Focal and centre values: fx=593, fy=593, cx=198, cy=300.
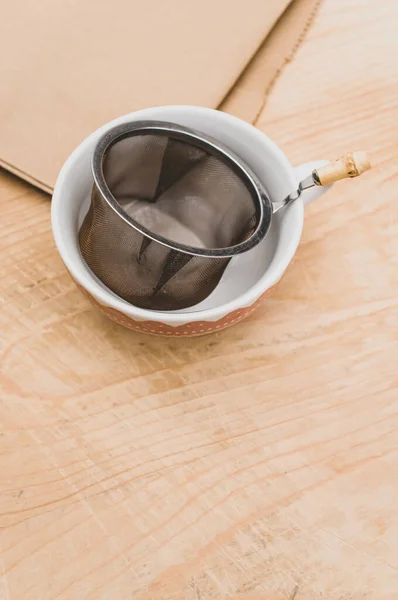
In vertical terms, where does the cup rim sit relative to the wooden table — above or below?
above

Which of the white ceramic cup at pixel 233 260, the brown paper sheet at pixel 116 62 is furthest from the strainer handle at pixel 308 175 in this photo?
the brown paper sheet at pixel 116 62

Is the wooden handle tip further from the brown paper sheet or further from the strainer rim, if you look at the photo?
the brown paper sheet

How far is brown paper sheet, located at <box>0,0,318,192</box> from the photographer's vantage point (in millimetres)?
566

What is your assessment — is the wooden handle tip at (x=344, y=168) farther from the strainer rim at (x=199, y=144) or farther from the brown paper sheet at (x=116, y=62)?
the brown paper sheet at (x=116, y=62)

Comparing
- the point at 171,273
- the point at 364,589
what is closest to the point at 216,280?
the point at 171,273

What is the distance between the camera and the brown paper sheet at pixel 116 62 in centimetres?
57

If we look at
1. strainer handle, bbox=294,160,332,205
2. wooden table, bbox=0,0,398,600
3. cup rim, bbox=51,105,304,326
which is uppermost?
strainer handle, bbox=294,160,332,205

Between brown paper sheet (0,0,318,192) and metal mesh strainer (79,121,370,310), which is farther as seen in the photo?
brown paper sheet (0,0,318,192)

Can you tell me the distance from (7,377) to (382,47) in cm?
52

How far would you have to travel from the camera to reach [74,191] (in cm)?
48

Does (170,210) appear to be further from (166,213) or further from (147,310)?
(147,310)

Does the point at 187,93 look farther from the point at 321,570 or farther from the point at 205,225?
the point at 321,570

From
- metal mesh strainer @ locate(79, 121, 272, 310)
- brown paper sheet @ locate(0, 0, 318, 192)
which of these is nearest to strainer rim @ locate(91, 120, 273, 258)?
metal mesh strainer @ locate(79, 121, 272, 310)

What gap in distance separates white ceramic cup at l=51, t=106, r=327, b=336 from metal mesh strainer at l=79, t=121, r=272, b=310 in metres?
0.01
